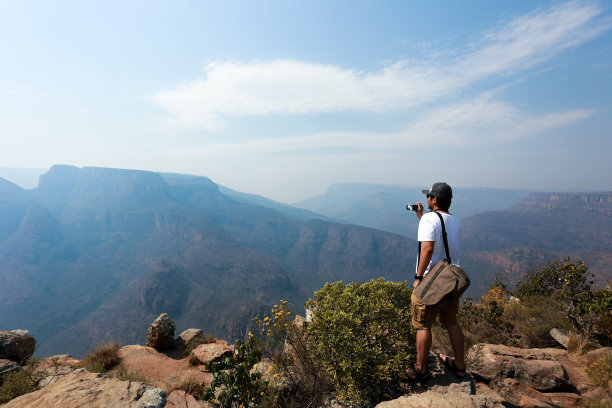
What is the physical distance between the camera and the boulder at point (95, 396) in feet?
11.2

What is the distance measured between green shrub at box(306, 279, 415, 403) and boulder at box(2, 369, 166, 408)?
7.91ft

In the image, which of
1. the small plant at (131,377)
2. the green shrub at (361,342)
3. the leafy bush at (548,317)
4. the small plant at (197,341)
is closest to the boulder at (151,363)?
the small plant at (197,341)

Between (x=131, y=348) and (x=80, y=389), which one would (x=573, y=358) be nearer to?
(x=80, y=389)

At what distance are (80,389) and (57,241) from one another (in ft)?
782

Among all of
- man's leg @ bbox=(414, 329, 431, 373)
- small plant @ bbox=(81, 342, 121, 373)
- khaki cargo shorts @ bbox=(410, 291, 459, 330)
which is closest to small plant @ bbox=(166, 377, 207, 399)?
small plant @ bbox=(81, 342, 121, 373)

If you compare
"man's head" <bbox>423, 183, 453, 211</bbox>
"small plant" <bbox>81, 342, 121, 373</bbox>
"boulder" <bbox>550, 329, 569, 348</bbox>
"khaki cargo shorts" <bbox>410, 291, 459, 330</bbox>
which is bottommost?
"small plant" <bbox>81, 342, 121, 373</bbox>

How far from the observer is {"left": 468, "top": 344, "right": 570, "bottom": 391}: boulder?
13.7 feet

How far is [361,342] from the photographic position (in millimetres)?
4082

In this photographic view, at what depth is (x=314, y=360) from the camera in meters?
4.42

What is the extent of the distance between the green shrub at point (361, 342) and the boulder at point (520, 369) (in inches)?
46.7

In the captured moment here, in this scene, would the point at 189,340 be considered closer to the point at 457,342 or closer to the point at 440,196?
the point at 457,342

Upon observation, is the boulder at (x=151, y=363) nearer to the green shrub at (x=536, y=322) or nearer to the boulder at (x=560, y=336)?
the green shrub at (x=536, y=322)

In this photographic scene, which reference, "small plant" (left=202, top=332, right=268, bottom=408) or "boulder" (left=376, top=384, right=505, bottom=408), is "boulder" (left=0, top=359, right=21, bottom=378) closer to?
"small plant" (left=202, top=332, right=268, bottom=408)

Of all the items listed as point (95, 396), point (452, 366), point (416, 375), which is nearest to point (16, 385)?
point (95, 396)
